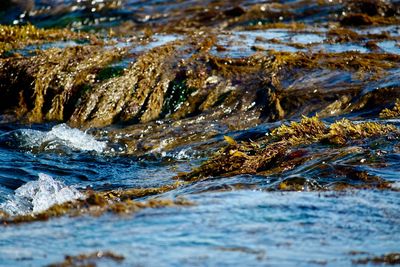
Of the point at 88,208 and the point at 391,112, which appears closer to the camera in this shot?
the point at 88,208

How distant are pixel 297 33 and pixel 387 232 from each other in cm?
854

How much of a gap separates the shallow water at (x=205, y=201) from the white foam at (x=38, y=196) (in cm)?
1

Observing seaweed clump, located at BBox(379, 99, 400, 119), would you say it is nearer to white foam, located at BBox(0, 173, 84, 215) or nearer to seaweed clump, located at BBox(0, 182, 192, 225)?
white foam, located at BBox(0, 173, 84, 215)

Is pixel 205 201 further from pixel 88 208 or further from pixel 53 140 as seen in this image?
pixel 53 140

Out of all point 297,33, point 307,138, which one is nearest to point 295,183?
point 307,138

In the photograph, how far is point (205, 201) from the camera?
15.5 feet

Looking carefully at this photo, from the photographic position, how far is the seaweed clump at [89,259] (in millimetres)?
3584

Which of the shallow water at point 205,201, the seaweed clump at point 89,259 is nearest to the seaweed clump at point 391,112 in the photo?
the shallow water at point 205,201

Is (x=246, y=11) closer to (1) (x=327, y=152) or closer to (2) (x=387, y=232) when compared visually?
(1) (x=327, y=152)

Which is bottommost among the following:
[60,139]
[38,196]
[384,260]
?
[60,139]

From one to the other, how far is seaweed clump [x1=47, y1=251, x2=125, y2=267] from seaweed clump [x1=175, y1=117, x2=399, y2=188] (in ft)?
7.65

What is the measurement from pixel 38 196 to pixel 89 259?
2.63m

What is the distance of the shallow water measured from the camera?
3830 millimetres

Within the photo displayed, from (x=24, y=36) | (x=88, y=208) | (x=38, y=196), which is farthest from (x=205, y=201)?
(x=24, y=36)
